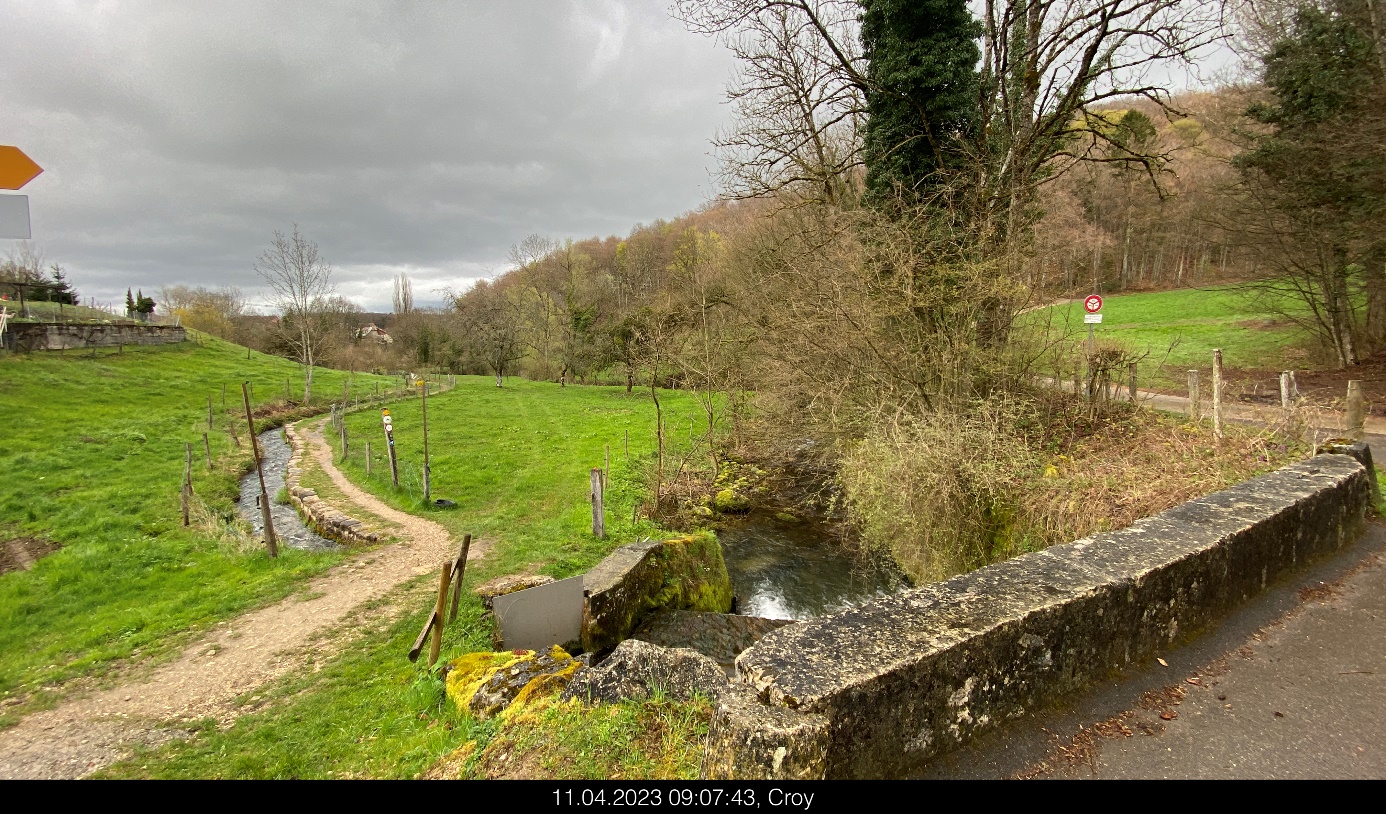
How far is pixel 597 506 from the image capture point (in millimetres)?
10648

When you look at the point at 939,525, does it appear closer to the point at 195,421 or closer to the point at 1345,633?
the point at 1345,633

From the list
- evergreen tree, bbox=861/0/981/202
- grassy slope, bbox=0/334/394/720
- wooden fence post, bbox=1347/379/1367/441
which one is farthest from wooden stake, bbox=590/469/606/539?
wooden fence post, bbox=1347/379/1367/441

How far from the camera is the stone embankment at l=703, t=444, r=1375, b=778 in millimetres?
2205

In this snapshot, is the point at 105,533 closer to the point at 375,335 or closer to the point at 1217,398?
the point at 1217,398

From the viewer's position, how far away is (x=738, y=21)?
1227 cm

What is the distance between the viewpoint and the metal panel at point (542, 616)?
6746 mm

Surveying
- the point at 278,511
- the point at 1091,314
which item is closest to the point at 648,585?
the point at 1091,314

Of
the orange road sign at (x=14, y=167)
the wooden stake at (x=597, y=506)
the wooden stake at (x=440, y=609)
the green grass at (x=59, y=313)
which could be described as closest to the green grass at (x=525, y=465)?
the wooden stake at (x=597, y=506)

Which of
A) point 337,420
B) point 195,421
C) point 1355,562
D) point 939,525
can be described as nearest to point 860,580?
point 939,525

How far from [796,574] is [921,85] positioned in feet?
33.0

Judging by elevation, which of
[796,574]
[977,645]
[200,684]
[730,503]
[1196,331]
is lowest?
[796,574]

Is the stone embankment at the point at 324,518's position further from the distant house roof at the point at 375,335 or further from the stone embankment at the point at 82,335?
the distant house roof at the point at 375,335

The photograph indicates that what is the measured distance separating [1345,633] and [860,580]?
600 centimetres

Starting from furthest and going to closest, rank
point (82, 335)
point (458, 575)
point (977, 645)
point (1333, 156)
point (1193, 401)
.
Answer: point (82, 335)
point (1333, 156)
point (1193, 401)
point (458, 575)
point (977, 645)
